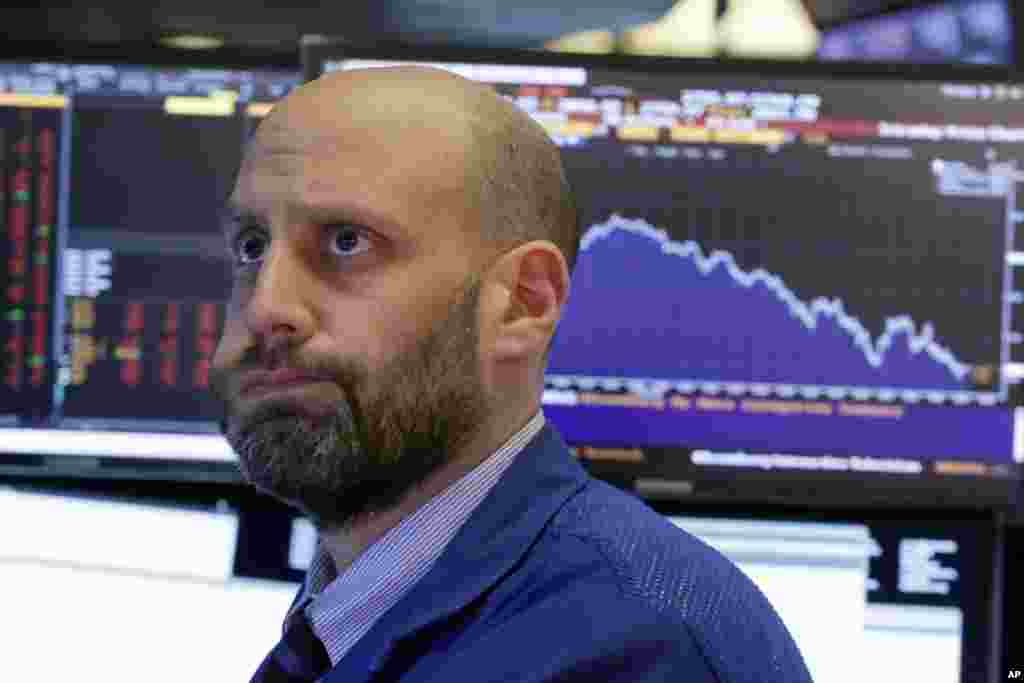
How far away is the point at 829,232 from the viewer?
5.14 ft

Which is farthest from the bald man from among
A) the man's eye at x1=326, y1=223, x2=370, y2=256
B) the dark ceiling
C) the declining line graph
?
the dark ceiling

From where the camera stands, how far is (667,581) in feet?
2.82

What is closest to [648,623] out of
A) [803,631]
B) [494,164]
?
[494,164]

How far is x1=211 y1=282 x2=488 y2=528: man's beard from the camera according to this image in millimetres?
915

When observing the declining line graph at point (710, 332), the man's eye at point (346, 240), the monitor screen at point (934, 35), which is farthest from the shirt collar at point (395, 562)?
the monitor screen at point (934, 35)

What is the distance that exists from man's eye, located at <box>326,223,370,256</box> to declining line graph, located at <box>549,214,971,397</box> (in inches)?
24.7

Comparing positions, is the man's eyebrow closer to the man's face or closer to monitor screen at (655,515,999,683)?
the man's face

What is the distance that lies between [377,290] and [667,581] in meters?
0.21

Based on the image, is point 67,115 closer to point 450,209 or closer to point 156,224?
point 156,224

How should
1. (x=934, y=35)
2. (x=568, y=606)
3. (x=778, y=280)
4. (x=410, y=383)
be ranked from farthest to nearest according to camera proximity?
1. (x=934, y=35)
2. (x=778, y=280)
3. (x=410, y=383)
4. (x=568, y=606)

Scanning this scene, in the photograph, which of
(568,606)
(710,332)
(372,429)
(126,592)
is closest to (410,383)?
(372,429)

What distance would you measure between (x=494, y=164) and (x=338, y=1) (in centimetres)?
90

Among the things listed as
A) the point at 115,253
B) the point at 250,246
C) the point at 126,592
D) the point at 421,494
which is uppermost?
the point at 250,246

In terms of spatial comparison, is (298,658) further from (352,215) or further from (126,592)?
(126,592)
